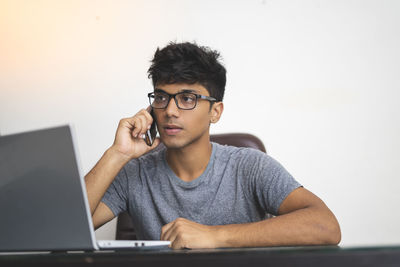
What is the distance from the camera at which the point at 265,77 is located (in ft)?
6.98

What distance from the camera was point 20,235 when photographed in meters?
0.72

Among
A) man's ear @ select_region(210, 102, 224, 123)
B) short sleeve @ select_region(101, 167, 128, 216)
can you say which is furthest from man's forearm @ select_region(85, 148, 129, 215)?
man's ear @ select_region(210, 102, 224, 123)

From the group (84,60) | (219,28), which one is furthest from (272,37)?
(84,60)

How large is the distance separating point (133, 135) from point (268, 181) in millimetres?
548

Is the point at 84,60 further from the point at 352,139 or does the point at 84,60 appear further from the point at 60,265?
the point at 60,265

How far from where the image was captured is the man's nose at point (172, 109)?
137 centimetres

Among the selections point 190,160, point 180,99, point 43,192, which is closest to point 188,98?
point 180,99

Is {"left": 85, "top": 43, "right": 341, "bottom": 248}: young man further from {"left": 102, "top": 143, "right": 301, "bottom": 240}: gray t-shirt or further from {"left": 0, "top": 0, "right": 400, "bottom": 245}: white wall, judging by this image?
{"left": 0, "top": 0, "right": 400, "bottom": 245}: white wall

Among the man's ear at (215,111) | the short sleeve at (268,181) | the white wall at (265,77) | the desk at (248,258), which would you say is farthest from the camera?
the white wall at (265,77)

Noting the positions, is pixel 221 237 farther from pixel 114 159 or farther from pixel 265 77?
pixel 265 77

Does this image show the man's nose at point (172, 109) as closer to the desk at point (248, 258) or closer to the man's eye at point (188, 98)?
the man's eye at point (188, 98)

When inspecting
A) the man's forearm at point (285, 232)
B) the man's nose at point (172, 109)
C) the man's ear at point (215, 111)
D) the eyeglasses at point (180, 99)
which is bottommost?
the man's forearm at point (285, 232)

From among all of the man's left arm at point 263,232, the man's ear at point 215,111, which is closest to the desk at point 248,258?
the man's left arm at point 263,232

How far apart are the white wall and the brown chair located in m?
0.42
